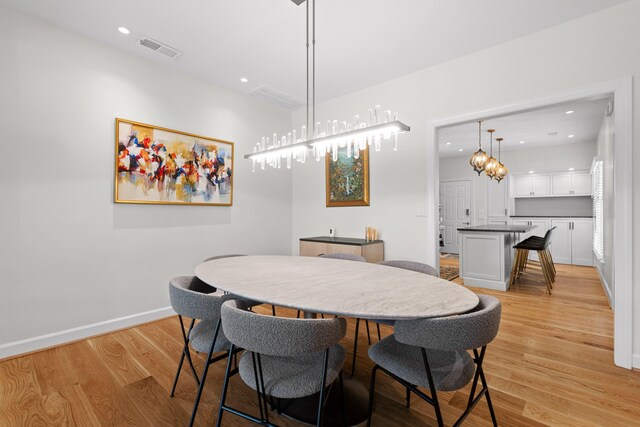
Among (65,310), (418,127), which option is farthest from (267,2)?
(65,310)

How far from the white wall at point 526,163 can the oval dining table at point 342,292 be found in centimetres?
658

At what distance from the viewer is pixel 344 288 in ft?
5.50

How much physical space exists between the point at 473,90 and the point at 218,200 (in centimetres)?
315

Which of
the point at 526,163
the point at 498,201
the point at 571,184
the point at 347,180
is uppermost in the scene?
the point at 526,163

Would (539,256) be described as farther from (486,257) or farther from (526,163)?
(526,163)

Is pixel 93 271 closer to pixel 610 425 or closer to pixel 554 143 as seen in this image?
pixel 610 425

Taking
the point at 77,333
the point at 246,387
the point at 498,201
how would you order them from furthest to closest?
the point at 498,201
the point at 77,333
the point at 246,387

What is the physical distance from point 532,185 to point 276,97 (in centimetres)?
645

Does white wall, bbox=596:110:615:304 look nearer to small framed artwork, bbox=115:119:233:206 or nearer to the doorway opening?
the doorway opening

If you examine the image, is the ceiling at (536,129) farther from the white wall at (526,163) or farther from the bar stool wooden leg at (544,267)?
the bar stool wooden leg at (544,267)

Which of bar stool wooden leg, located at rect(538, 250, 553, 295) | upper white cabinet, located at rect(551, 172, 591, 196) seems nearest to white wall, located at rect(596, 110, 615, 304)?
bar stool wooden leg, located at rect(538, 250, 553, 295)

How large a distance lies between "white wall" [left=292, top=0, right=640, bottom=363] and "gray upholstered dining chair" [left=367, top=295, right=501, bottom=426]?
6.32 ft

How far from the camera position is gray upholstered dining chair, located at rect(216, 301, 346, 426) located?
A: 1203mm

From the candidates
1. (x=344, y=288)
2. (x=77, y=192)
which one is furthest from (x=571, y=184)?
(x=77, y=192)
